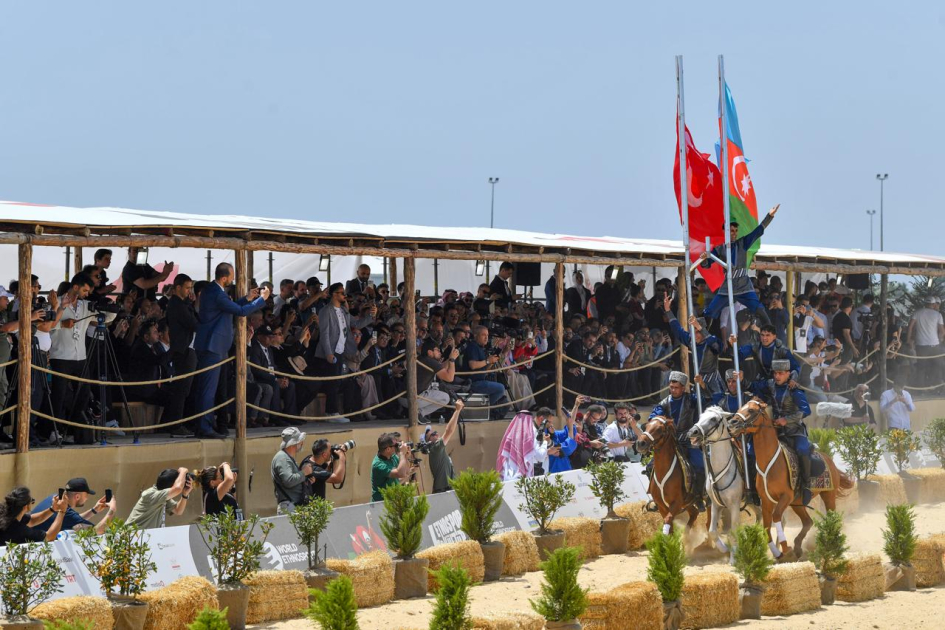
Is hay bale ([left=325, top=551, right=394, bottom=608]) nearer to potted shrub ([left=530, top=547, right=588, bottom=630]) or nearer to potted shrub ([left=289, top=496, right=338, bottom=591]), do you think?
potted shrub ([left=289, top=496, right=338, bottom=591])

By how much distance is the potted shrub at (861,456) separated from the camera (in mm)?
20219

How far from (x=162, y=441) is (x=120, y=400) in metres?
0.91

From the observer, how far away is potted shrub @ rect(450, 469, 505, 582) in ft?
47.2

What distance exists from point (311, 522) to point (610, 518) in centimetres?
522

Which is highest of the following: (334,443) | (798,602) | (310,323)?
(310,323)

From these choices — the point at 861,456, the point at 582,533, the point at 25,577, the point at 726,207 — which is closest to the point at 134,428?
the point at 25,577

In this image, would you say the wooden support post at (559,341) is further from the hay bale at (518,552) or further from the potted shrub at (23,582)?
the potted shrub at (23,582)

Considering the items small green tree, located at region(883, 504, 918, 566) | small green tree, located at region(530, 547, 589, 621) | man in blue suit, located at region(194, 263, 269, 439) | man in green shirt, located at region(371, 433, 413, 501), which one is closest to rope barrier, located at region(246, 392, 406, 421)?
man in blue suit, located at region(194, 263, 269, 439)

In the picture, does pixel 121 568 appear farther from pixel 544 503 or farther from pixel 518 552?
pixel 544 503

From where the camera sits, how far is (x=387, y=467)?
14648 millimetres

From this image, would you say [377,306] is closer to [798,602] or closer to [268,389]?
[268,389]

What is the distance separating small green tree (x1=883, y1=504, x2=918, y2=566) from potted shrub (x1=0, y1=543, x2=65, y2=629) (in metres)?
9.19

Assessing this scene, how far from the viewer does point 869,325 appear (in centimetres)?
2673

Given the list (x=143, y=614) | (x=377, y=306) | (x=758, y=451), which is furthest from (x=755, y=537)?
(x=377, y=306)
